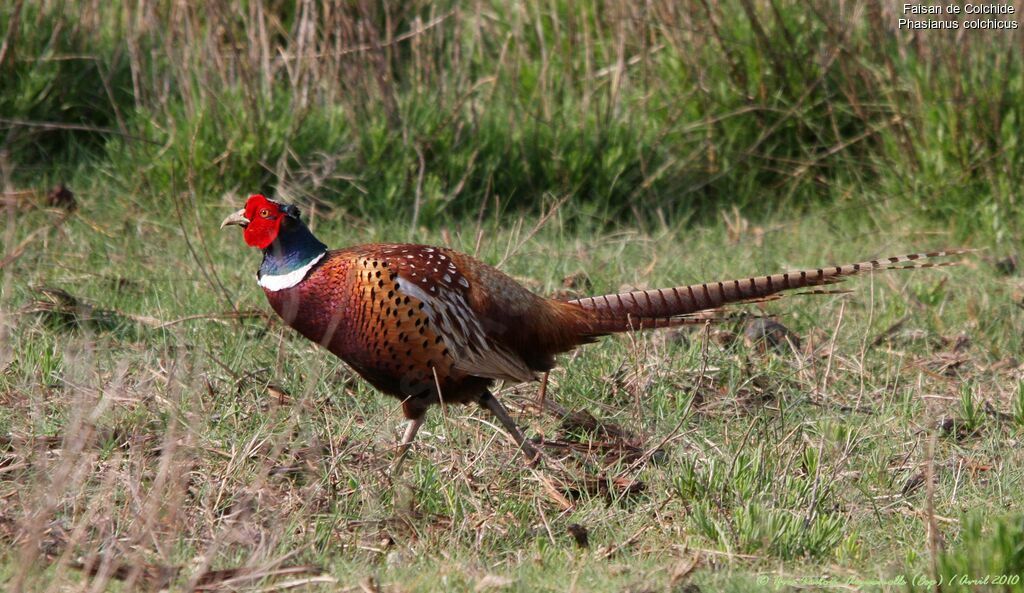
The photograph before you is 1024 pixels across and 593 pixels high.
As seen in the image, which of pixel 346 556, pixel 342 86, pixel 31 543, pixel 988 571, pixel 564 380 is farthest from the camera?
pixel 342 86

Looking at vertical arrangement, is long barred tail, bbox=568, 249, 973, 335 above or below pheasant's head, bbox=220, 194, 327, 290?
below

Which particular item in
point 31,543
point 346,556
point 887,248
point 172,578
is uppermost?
point 31,543

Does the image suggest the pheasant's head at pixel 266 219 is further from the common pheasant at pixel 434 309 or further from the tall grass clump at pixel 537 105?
the tall grass clump at pixel 537 105

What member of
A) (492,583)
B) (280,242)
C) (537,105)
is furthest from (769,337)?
(537,105)

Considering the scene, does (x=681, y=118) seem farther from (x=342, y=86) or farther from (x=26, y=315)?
(x=26, y=315)

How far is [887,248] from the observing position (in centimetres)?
549

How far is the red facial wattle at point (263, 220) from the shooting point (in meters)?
3.52

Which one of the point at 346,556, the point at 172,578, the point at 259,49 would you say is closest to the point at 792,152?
the point at 259,49

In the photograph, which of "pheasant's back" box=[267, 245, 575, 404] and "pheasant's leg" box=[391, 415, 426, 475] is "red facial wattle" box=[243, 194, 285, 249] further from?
"pheasant's leg" box=[391, 415, 426, 475]

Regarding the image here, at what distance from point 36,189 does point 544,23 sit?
2.67m

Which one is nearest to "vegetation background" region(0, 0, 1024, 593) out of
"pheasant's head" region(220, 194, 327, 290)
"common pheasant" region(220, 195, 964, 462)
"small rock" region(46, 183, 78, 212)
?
"small rock" region(46, 183, 78, 212)

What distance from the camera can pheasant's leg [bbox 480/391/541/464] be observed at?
3.50 m

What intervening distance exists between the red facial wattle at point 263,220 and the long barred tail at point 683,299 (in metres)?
0.92

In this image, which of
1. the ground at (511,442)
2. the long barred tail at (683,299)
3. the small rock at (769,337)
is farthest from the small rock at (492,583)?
the small rock at (769,337)
